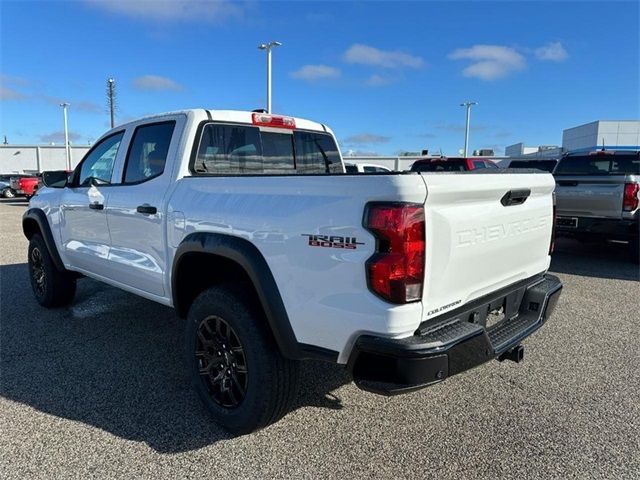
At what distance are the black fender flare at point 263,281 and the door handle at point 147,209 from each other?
2.52 feet

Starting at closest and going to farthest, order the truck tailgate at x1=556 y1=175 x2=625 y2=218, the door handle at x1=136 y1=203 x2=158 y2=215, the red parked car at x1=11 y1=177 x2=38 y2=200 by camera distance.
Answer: the door handle at x1=136 y1=203 x2=158 y2=215, the truck tailgate at x1=556 y1=175 x2=625 y2=218, the red parked car at x1=11 y1=177 x2=38 y2=200

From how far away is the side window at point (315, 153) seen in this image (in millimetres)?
4301

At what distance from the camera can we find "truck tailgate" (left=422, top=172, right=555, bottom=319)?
223 cm

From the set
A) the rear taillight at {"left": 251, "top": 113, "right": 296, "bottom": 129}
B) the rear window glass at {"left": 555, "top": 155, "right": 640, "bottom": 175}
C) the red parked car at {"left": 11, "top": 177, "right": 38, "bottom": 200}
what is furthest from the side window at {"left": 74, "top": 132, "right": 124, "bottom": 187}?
the red parked car at {"left": 11, "top": 177, "right": 38, "bottom": 200}

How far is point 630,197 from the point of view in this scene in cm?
720

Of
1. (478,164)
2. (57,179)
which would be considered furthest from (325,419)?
(478,164)

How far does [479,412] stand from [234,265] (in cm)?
187

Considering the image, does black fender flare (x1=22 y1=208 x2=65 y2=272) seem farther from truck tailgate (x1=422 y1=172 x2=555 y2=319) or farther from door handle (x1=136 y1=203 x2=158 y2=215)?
truck tailgate (x1=422 y1=172 x2=555 y2=319)

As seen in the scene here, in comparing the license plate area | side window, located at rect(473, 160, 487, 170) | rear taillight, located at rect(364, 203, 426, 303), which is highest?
side window, located at rect(473, 160, 487, 170)

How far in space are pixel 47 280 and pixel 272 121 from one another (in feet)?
10.8

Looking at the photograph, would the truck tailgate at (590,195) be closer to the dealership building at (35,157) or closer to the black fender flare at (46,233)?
the black fender flare at (46,233)

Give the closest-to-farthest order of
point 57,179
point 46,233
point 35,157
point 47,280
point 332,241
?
point 332,241, point 57,179, point 46,233, point 47,280, point 35,157

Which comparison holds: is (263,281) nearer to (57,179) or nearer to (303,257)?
(303,257)

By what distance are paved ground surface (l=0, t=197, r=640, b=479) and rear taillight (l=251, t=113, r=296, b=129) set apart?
2.07 meters
